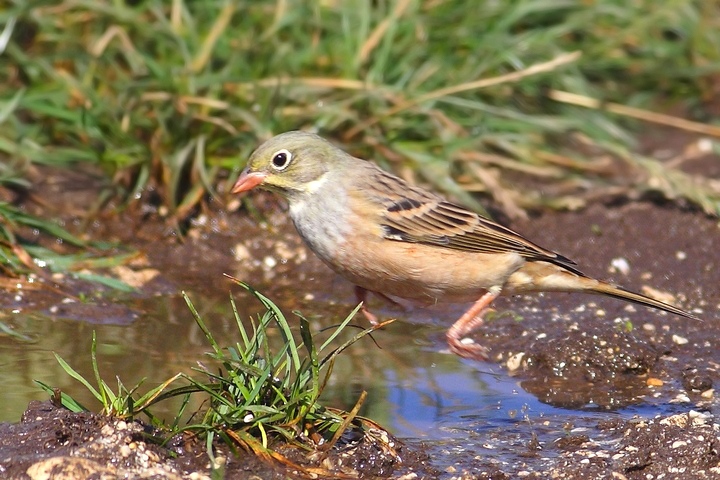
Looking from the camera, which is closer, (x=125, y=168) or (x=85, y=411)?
(x=85, y=411)

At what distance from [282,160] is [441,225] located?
2.85 feet

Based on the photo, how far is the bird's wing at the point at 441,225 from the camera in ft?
18.5

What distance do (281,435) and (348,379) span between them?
1.27 meters

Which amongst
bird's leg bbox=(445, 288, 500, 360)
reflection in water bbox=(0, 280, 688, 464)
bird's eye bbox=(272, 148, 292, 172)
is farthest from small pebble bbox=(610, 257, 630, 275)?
bird's eye bbox=(272, 148, 292, 172)

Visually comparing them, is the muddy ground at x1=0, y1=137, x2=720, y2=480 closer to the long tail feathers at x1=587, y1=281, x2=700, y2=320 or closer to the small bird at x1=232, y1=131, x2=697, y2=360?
→ the long tail feathers at x1=587, y1=281, x2=700, y2=320

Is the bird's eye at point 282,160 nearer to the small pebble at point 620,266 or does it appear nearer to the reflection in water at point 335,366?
the reflection in water at point 335,366

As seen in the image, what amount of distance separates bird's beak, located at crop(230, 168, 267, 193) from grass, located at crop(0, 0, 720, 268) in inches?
66.9

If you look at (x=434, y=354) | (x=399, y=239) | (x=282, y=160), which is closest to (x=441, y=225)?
(x=399, y=239)

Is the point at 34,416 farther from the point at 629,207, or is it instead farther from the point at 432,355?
the point at 629,207

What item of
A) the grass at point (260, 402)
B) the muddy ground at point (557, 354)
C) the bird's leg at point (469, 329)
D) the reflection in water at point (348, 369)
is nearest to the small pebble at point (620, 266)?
the muddy ground at point (557, 354)

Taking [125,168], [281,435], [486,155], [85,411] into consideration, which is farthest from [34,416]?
[486,155]

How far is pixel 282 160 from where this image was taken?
5566 mm

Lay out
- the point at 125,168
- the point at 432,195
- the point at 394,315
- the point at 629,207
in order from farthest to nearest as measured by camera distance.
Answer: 1. the point at 629,207
2. the point at 125,168
3. the point at 394,315
4. the point at 432,195

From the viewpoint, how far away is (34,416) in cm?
434
